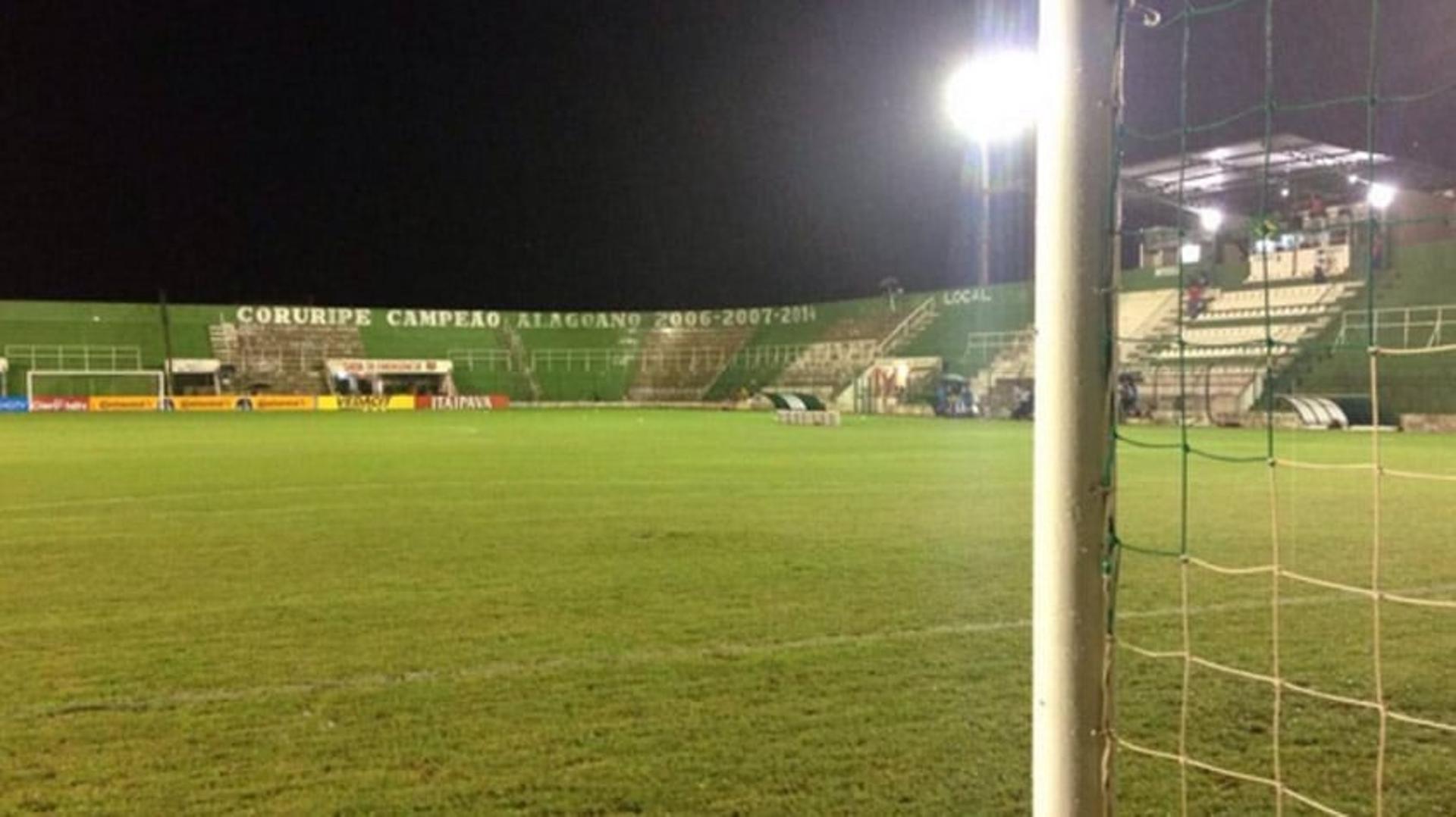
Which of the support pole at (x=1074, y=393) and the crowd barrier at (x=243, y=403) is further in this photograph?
the crowd barrier at (x=243, y=403)

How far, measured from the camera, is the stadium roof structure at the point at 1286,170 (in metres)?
32.4

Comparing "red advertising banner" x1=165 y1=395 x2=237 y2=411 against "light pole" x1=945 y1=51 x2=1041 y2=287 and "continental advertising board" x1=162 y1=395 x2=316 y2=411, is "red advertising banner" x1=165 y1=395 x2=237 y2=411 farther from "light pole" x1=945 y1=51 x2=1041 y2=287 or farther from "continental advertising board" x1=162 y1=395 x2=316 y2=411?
"light pole" x1=945 y1=51 x2=1041 y2=287

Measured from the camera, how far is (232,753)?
3.71 m

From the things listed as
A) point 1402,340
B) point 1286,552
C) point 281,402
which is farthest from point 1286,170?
point 281,402

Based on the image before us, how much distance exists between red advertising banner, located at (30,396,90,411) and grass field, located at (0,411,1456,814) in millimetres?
41374

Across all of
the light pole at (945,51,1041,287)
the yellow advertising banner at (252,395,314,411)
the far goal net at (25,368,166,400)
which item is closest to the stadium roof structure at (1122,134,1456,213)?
the light pole at (945,51,1041,287)

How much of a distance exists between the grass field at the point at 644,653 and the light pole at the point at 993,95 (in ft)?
51.4

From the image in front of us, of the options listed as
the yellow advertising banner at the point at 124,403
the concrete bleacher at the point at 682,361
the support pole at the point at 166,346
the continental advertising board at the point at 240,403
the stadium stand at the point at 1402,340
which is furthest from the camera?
the concrete bleacher at the point at 682,361

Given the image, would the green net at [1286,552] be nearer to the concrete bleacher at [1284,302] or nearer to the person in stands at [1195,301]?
the concrete bleacher at [1284,302]

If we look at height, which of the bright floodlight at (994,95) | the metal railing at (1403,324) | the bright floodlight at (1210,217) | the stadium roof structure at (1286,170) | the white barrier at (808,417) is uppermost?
the bright floodlight at (994,95)

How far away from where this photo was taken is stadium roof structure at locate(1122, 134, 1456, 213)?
3241cm

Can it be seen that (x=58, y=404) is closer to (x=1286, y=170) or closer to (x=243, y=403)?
(x=243, y=403)

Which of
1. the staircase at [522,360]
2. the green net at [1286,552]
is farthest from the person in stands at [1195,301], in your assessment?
the staircase at [522,360]

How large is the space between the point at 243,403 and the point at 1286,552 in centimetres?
4921
